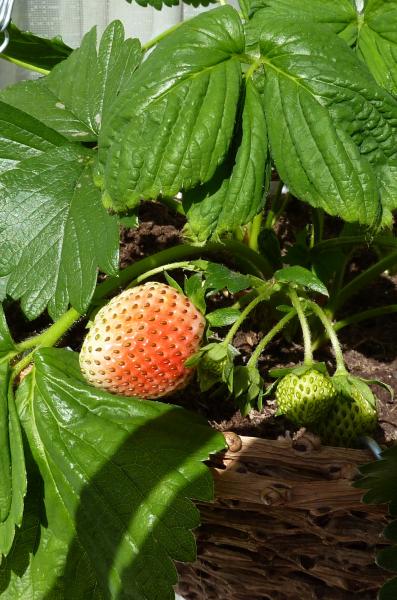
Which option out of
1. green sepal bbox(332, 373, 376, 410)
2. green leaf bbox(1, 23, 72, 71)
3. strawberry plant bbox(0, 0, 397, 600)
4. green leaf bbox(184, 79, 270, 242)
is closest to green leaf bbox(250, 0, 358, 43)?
strawberry plant bbox(0, 0, 397, 600)

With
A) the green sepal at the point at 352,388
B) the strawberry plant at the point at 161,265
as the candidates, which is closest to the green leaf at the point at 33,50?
the strawberry plant at the point at 161,265

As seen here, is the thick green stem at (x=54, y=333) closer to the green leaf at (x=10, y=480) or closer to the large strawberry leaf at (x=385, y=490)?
the green leaf at (x=10, y=480)

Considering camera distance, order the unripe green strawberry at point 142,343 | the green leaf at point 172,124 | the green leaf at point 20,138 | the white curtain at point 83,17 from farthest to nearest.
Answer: the white curtain at point 83,17
the green leaf at point 20,138
the unripe green strawberry at point 142,343
the green leaf at point 172,124

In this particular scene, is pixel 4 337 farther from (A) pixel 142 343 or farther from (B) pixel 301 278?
(B) pixel 301 278

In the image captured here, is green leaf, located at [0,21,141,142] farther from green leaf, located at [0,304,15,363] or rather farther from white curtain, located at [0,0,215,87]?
white curtain, located at [0,0,215,87]

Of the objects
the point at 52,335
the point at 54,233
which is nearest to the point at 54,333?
the point at 52,335

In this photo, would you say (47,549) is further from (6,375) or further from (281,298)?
(281,298)

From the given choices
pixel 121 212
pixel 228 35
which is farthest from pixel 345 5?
pixel 121 212
